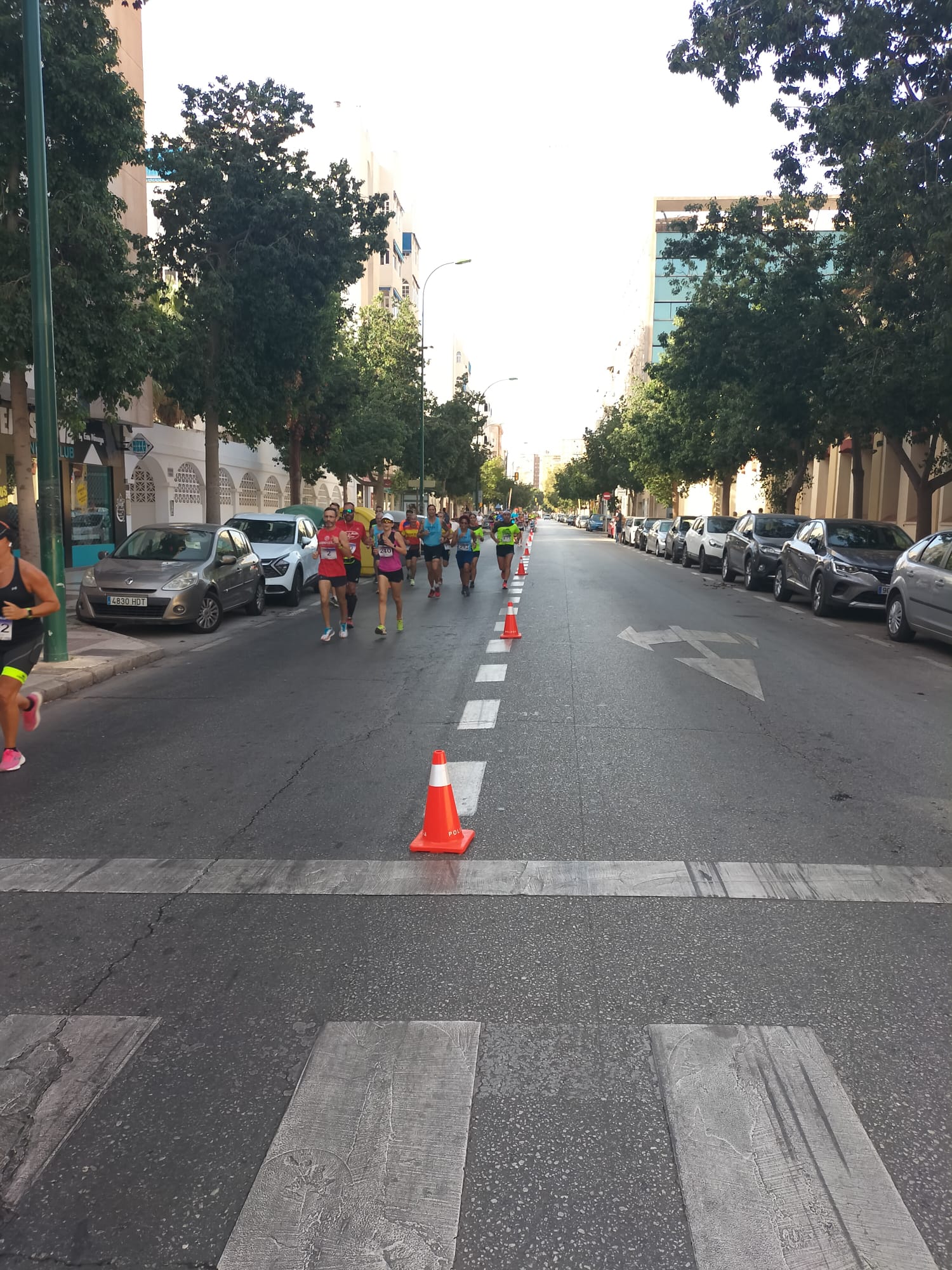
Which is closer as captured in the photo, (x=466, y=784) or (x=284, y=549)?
(x=466, y=784)

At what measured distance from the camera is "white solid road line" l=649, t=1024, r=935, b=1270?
2.31 metres

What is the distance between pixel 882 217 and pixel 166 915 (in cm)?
1686

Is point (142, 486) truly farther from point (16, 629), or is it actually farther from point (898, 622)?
point (16, 629)

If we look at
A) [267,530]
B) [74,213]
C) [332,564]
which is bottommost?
[332,564]

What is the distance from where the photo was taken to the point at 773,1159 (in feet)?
8.52

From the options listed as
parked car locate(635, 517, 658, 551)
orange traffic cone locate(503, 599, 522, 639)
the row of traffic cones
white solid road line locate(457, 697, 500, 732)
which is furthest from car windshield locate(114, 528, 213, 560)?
parked car locate(635, 517, 658, 551)

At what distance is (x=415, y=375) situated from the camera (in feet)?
154

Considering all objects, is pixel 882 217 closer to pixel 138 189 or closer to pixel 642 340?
pixel 138 189

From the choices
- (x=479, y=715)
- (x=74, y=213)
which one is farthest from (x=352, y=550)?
(x=479, y=715)

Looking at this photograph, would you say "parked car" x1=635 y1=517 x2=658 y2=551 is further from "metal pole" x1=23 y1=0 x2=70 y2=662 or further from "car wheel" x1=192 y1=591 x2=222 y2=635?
"metal pole" x1=23 y1=0 x2=70 y2=662

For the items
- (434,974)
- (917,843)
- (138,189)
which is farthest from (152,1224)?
(138,189)

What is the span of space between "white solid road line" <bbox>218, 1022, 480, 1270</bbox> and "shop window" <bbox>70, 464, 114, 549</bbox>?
23.4 metres

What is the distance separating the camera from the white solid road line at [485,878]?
4.41 m

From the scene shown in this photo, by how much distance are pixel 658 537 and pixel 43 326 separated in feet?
105
